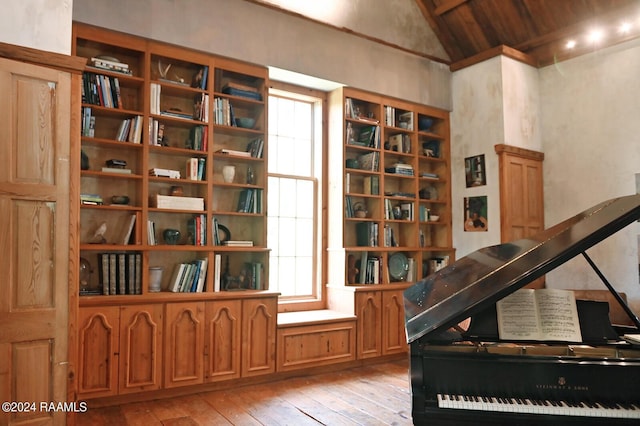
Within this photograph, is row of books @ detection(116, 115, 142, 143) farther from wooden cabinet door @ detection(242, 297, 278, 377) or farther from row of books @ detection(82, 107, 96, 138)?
wooden cabinet door @ detection(242, 297, 278, 377)

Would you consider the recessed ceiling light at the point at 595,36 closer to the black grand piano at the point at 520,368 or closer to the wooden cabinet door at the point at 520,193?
the wooden cabinet door at the point at 520,193

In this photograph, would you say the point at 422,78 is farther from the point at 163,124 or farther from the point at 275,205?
the point at 163,124

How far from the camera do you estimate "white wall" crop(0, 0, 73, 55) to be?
2.85 meters

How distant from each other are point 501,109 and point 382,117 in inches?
52.4

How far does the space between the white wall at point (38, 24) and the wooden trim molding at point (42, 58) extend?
6cm

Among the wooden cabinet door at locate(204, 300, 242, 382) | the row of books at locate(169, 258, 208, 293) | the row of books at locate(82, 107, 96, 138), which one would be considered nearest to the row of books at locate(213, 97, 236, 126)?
the row of books at locate(82, 107, 96, 138)

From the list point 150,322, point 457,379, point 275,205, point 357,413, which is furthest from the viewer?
point 275,205

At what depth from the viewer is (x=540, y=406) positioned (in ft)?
5.82

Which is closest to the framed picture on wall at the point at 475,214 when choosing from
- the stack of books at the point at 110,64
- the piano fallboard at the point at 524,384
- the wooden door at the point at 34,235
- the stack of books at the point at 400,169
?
the stack of books at the point at 400,169

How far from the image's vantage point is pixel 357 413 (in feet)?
11.5

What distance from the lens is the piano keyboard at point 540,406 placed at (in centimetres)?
175

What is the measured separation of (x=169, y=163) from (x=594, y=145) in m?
4.48

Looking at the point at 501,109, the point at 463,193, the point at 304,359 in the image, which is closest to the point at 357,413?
the point at 304,359

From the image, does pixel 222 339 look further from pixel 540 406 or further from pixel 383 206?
pixel 540 406
